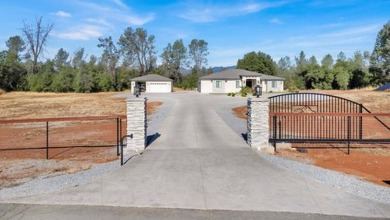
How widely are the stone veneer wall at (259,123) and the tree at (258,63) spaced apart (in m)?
64.2

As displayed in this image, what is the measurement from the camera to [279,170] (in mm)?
8203

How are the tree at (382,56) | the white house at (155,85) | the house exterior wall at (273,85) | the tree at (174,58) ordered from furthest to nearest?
1. the tree at (174,58)
2. the white house at (155,85)
3. the house exterior wall at (273,85)
4. the tree at (382,56)

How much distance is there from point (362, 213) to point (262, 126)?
548cm

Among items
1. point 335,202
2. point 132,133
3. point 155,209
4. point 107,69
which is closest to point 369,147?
point 335,202

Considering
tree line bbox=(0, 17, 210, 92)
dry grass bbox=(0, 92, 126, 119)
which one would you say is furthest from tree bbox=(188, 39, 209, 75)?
dry grass bbox=(0, 92, 126, 119)

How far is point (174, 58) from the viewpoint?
307ft

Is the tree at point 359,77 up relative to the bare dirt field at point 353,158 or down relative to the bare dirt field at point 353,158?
up

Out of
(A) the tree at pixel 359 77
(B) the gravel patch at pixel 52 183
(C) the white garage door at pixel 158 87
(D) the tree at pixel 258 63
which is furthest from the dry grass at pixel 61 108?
(A) the tree at pixel 359 77

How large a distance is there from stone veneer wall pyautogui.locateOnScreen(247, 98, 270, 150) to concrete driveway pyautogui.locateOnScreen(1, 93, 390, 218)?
3.25 ft

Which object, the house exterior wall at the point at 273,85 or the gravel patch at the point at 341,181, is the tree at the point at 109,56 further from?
the gravel patch at the point at 341,181

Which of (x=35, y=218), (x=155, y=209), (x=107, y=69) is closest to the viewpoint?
(x=35, y=218)

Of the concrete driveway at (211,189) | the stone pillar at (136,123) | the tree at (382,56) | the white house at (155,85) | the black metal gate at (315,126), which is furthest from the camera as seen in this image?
the white house at (155,85)

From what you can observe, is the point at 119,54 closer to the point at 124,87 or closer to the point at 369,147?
the point at 124,87

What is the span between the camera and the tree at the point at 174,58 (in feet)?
295
